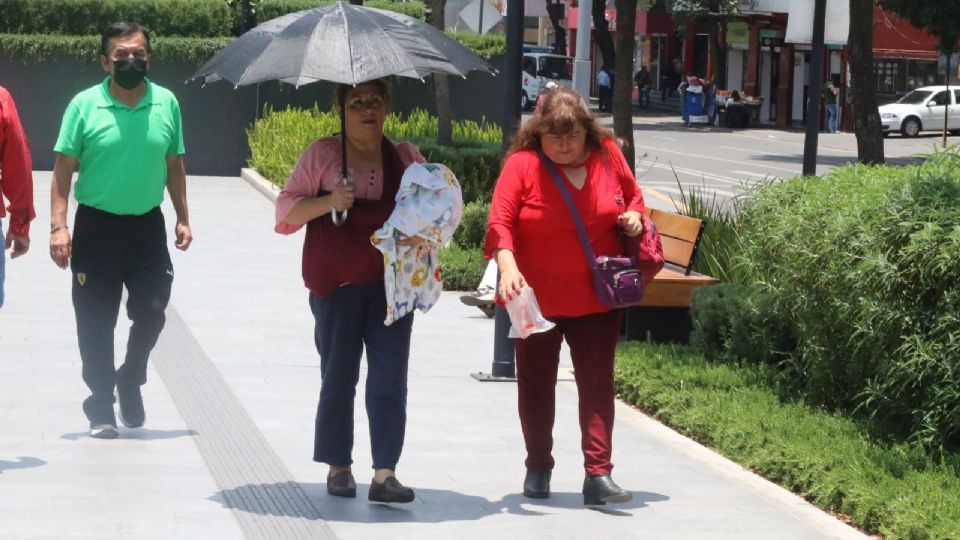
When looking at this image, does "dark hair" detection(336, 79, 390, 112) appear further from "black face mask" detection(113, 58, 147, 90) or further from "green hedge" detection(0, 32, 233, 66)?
"green hedge" detection(0, 32, 233, 66)

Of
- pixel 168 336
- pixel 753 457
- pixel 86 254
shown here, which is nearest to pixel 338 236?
pixel 86 254

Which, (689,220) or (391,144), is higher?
(391,144)

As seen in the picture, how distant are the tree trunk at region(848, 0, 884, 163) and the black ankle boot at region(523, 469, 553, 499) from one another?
767 centimetres

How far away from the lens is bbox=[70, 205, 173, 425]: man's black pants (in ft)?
23.4

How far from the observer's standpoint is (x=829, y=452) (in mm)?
6832

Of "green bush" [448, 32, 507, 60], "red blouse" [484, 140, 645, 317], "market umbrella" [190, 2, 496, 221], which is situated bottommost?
"red blouse" [484, 140, 645, 317]

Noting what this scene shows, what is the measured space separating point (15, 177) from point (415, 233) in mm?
1785

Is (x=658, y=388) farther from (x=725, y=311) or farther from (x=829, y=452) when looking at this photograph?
(x=829, y=452)

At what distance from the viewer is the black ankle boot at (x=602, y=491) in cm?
636

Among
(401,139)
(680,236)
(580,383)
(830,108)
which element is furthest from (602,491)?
(830,108)

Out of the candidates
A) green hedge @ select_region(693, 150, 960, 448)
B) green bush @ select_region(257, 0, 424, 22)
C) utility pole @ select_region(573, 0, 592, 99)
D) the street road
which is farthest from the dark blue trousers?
green bush @ select_region(257, 0, 424, 22)

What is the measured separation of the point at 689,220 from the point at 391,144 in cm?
424

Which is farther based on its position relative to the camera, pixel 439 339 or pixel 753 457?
pixel 439 339

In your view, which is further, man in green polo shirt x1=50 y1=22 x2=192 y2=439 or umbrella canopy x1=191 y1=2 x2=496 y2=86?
man in green polo shirt x1=50 y1=22 x2=192 y2=439
